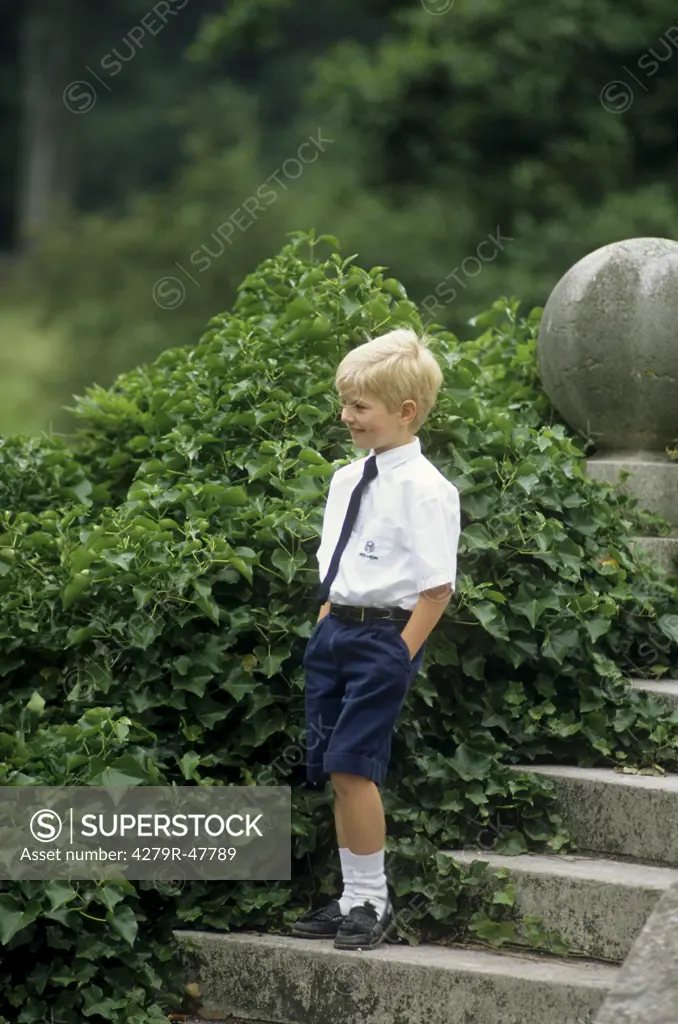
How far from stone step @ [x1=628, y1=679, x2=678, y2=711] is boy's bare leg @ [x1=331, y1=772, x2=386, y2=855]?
1.13 metres

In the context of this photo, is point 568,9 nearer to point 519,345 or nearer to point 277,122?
point 519,345

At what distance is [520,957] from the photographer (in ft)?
11.8

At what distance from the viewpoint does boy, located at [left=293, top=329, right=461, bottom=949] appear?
3484mm

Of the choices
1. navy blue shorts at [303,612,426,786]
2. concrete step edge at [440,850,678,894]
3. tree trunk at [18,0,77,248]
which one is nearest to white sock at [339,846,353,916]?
navy blue shorts at [303,612,426,786]

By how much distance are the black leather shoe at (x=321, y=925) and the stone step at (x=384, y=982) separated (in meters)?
0.03

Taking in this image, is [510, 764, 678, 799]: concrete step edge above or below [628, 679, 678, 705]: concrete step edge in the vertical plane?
below

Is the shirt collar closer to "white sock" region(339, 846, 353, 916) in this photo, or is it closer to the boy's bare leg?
the boy's bare leg

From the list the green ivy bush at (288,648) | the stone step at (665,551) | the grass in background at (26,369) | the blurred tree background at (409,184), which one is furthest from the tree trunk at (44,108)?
the stone step at (665,551)

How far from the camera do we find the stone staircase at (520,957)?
3449 millimetres

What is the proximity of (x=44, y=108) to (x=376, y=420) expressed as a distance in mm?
22822

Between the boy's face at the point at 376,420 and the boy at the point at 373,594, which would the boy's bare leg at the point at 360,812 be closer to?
the boy at the point at 373,594

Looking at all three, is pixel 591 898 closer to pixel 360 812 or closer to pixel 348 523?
pixel 360 812

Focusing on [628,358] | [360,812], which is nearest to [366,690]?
[360,812]

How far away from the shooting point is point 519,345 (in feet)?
19.2
